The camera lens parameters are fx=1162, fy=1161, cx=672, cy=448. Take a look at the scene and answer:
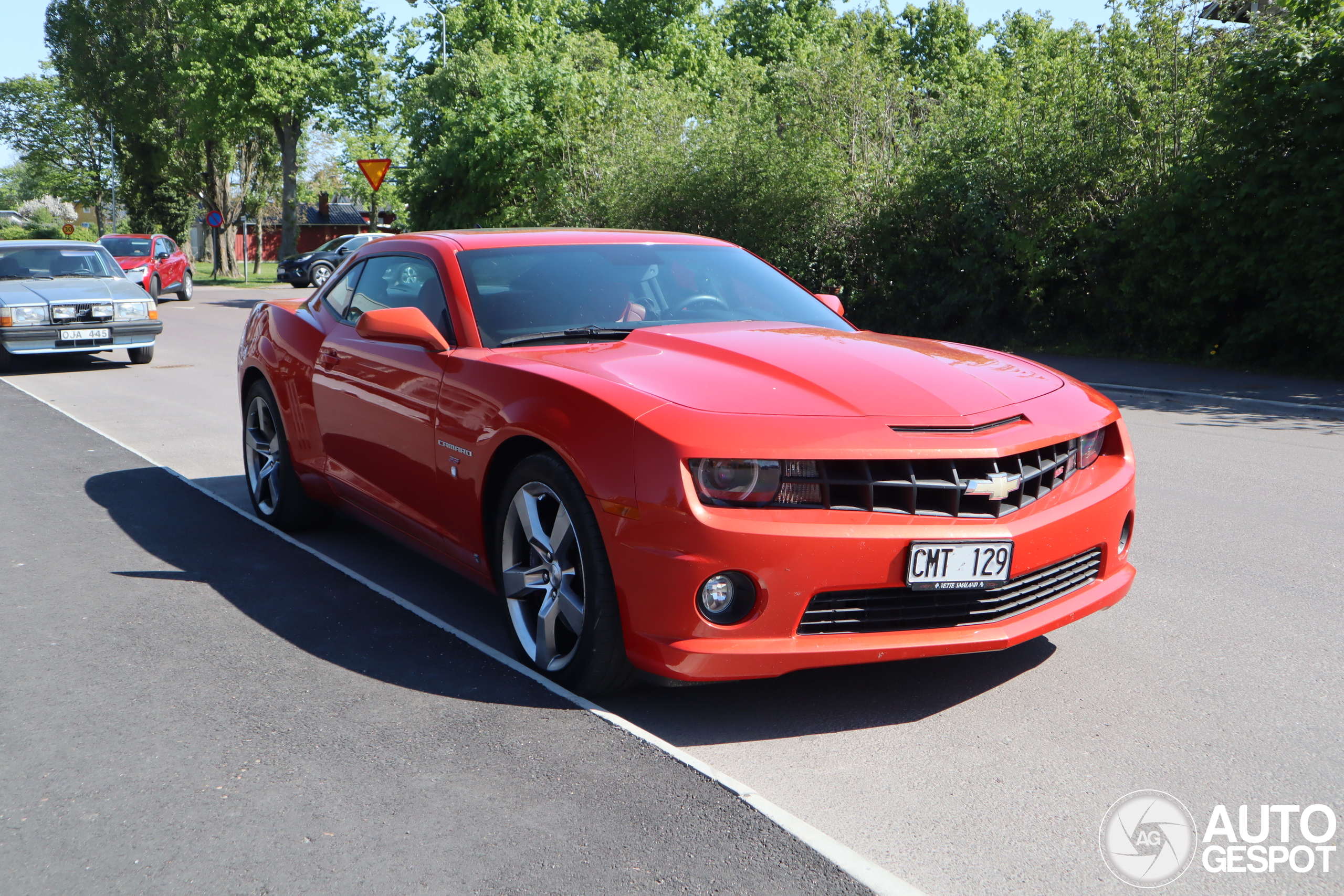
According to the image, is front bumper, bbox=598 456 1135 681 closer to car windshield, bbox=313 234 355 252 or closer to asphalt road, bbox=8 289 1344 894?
asphalt road, bbox=8 289 1344 894

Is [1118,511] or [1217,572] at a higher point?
[1118,511]

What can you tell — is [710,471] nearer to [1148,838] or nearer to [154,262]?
[1148,838]

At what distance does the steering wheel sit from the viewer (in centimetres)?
464

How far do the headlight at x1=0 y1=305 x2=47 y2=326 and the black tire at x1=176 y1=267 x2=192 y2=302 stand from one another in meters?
16.4

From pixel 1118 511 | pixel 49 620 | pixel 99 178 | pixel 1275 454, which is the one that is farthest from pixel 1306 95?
pixel 99 178

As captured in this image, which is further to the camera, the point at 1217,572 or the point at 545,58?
the point at 545,58

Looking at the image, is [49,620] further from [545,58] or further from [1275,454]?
[545,58]

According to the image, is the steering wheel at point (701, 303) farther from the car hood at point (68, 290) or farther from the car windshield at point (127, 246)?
the car windshield at point (127, 246)

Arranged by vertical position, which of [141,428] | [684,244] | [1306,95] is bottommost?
[141,428]

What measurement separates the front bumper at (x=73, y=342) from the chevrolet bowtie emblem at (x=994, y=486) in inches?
523

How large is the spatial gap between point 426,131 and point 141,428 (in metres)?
20.6

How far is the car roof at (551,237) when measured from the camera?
4.73 m

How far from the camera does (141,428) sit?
31.4 feet

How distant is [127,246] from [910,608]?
27865 millimetres
